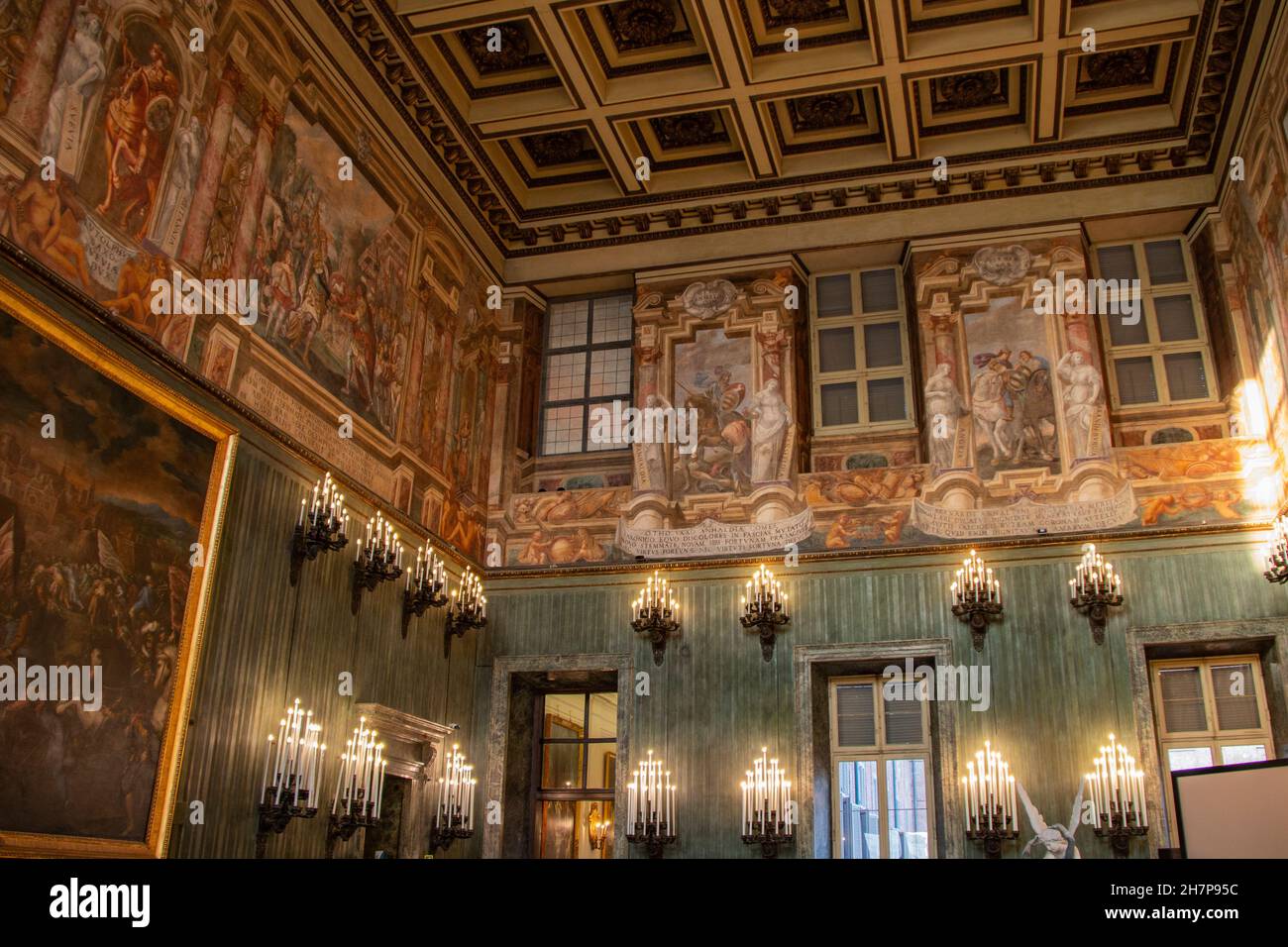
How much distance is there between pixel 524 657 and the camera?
536 inches

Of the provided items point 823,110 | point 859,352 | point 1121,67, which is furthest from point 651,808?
point 1121,67

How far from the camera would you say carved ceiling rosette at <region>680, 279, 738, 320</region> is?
15.0 m

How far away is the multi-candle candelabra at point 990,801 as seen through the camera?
11336 mm

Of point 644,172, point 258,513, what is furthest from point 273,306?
point 644,172

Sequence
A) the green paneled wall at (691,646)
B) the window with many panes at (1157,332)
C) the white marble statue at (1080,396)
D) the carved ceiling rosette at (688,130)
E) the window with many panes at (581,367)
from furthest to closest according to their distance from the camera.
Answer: the window with many panes at (581,367), the carved ceiling rosette at (688,130), the window with many panes at (1157,332), the white marble statue at (1080,396), the green paneled wall at (691,646)

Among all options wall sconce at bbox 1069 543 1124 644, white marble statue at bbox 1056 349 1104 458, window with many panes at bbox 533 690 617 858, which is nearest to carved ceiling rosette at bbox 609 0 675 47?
white marble statue at bbox 1056 349 1104 458

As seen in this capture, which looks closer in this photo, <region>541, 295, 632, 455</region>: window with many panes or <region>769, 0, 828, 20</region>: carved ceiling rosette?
<region>769, 0, 828, 20</region>: carved ceiling rosette

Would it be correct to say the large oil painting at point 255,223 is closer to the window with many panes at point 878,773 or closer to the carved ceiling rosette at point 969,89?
the window with many panes at point 878,773

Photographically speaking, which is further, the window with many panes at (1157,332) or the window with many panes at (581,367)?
the window with many panes at (581,367)

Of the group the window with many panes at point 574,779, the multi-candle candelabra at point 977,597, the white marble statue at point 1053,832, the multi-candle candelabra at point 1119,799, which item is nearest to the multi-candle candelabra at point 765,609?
the multi-candle candelabra at point 977,597

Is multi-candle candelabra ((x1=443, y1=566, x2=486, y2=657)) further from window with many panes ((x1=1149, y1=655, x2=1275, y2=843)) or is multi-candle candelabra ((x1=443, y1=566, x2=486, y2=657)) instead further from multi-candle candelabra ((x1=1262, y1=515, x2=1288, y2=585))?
multi-candle candelabra ((x1=1262, y1=515, x2=1288, y2=585))

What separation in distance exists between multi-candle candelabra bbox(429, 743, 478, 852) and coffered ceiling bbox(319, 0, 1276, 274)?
7495mm

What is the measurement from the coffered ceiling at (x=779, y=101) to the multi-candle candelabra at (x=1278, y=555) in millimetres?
5024
